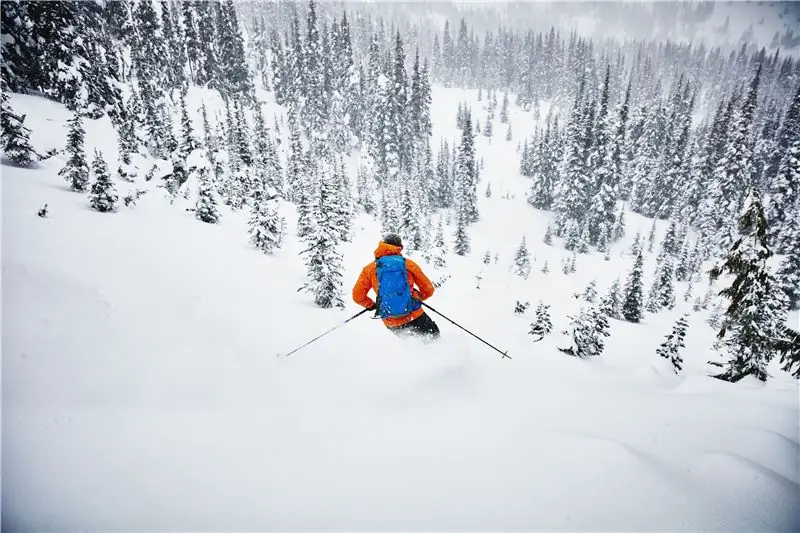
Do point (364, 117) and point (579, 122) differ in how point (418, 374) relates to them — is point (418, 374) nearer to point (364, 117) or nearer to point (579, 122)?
point (579, 122)

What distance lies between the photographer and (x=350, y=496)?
9.00ft

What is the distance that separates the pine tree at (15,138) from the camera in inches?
474

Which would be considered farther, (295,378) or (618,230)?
(618,230)

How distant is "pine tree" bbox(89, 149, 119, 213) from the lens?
11539mm

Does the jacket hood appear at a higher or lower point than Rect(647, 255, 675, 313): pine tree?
higher

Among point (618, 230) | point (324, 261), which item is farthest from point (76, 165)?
point (618, 230)

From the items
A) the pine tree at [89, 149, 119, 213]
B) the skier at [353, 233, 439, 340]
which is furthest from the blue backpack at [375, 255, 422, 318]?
the pine tree at [89, 149, 119, 213]

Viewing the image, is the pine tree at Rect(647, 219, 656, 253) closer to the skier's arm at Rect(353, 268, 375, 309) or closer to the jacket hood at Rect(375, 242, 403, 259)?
the jacket hood at Rect(375, 242, 403, 259)

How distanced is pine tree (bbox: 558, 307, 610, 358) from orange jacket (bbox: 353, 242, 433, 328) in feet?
26.9

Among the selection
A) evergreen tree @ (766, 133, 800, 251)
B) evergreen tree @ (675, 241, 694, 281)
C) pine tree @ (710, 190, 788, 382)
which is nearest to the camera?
pine tree @ (710, 190, 788, 382)

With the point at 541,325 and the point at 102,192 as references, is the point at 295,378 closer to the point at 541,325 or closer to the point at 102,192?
the point at 102,192

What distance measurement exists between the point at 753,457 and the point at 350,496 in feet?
14.0

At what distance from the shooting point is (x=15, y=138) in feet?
41.2

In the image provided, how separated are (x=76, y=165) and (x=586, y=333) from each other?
64.6 feet
